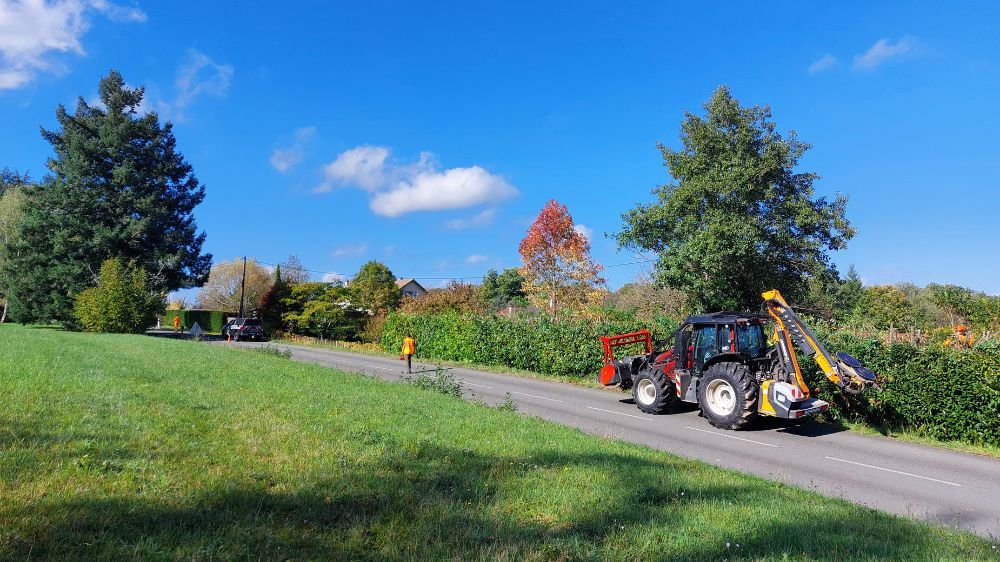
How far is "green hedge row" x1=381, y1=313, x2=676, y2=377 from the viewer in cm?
2055

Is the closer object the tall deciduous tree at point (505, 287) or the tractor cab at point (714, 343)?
the tractor cab at point (714, 343)

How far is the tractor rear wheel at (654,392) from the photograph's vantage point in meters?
13.4

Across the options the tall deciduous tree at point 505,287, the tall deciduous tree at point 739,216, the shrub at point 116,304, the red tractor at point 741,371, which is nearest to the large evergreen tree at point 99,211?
the shrub at point 116,304

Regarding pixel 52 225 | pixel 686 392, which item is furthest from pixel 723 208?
pixel 52 225

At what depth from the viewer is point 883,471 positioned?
8969 mm

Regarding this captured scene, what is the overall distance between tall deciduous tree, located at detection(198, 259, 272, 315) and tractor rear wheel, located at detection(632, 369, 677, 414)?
62.6m

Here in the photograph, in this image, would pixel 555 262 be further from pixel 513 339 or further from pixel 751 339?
pixel 751 339

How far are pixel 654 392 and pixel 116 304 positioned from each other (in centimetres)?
3790

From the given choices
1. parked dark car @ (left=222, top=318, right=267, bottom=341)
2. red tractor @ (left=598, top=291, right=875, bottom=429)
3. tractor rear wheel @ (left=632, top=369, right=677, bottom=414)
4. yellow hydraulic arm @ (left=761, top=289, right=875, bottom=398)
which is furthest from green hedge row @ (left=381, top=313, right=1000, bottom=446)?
parked dark car @ (left=222, top=318, right=267, bottom=341)

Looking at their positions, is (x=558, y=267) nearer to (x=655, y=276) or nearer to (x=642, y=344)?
(x=655, y=276)

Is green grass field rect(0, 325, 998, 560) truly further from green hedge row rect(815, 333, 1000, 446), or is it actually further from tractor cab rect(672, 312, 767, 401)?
green hedge row rect(815, 333, 1000, 446)

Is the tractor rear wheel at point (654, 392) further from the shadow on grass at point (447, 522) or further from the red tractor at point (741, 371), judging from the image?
the shadow on grass at point (447, 522)

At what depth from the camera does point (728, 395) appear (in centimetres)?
1190

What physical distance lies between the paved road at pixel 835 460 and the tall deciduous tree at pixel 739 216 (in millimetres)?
12141
